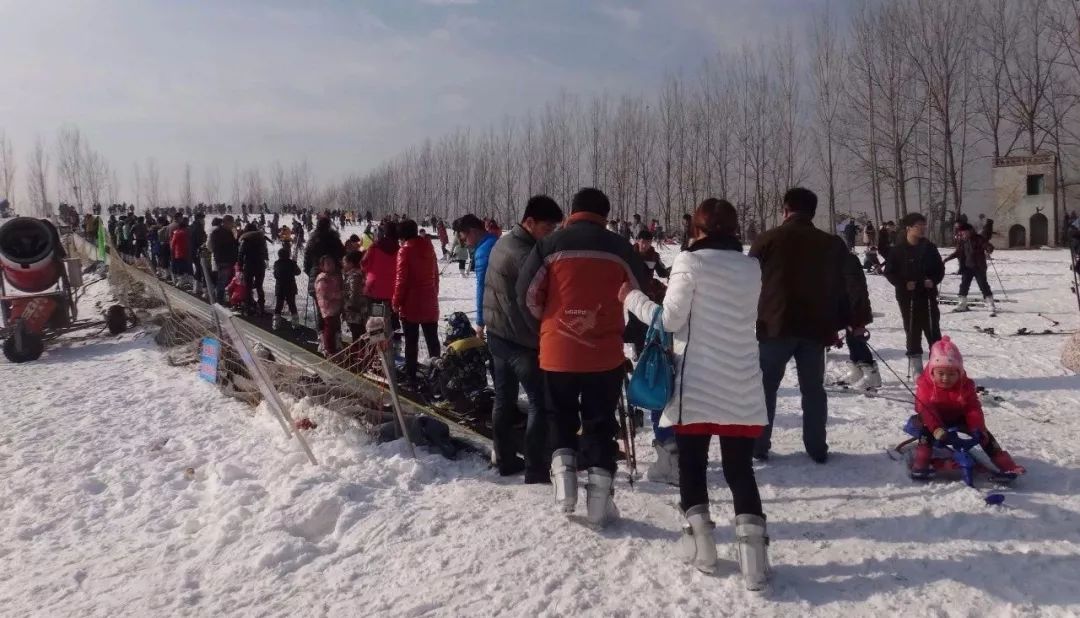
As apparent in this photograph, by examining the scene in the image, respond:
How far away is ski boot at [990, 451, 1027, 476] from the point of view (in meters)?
4.35

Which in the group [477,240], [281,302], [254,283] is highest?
[477,240]

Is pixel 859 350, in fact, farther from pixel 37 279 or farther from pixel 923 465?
pixel 37 279

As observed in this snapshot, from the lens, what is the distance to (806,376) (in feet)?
16.0

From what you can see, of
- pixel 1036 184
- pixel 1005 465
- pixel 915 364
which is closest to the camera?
pixel 1005 465

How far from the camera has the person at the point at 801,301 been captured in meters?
4.74

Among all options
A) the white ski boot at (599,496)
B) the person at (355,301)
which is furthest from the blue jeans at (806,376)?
the person at (355,301)

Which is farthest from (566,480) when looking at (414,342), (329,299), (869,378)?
(329,299)

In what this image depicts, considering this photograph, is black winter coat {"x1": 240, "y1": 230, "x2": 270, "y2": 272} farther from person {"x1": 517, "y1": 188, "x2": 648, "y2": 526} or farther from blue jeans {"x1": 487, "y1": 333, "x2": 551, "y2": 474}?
person {"x1": 517, "y1": 188, "x2": 648, "y2": 526}

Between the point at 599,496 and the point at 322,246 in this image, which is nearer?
the point at 599,496

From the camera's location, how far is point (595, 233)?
3848 mm

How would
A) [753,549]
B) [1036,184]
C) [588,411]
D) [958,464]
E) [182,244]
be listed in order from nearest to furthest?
[753,549] < [588,411] < [958,464] < [182,244] < [1036,184]

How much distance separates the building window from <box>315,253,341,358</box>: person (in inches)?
1267

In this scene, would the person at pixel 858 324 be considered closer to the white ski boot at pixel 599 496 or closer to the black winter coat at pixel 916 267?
the black winter coat at pixel 916 267

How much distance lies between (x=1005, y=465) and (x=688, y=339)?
241cm
